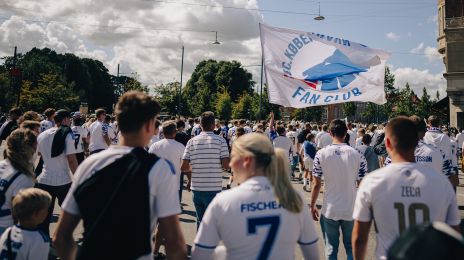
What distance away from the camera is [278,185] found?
225 centimetres

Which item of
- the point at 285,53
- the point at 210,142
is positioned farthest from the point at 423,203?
the point at 285,53

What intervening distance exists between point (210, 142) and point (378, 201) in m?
3.31

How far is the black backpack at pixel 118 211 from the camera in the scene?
6.70 feet

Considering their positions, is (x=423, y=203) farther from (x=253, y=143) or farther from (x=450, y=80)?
(x=450, y=80)

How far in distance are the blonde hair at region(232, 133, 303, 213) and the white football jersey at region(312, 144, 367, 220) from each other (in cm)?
242

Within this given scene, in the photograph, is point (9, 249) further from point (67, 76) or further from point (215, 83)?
point (67, 76)

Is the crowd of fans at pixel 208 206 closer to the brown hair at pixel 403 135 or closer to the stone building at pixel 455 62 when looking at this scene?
the brown hair at pixel 403 135

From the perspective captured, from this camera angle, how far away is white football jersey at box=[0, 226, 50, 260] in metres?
3.00

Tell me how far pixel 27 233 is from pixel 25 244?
9cm

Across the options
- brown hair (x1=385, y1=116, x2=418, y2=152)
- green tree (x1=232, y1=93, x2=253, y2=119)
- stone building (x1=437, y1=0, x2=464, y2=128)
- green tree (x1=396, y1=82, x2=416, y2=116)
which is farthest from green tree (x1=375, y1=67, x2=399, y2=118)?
brown hair (x1=385, y1=116, x2=418, y2=152)

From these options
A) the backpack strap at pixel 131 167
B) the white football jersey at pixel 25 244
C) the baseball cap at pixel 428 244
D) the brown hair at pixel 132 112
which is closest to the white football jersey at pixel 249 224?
the backpack strap at pixel 131 167

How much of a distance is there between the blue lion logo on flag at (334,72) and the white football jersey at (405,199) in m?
4.63

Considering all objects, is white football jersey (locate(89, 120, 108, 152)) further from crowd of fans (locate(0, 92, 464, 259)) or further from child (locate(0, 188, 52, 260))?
child (locate(0, 188, 52, 260))

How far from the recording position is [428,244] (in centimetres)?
119
